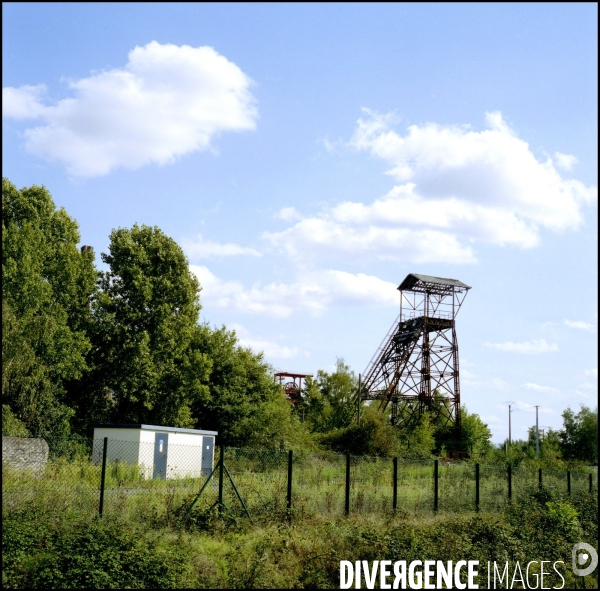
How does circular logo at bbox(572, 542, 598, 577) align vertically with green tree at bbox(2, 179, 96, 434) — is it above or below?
below

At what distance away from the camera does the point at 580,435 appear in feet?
223

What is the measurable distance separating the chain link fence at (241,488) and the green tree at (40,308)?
21.5 ft

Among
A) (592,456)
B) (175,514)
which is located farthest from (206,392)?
(592,456)

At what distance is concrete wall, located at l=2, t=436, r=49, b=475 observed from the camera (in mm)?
17859

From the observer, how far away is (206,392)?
3828cm

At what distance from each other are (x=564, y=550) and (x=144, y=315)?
1079 inches

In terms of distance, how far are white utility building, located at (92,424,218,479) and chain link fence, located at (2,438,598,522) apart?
0.18ft

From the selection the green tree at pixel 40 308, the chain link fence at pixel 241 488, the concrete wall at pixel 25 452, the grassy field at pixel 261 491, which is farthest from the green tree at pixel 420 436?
the concrete wall at pixel 25 452

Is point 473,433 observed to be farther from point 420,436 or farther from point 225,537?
point 225,537

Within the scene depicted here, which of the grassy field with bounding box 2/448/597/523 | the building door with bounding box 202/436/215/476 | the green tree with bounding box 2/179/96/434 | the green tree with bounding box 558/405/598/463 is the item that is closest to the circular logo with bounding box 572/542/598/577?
the grassy field with bounding box 2/448/597/523

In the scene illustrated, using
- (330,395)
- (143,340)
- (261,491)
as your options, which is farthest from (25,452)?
(330,395)

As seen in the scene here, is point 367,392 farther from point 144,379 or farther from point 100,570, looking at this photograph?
point 100,570

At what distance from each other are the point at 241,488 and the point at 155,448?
1163cm

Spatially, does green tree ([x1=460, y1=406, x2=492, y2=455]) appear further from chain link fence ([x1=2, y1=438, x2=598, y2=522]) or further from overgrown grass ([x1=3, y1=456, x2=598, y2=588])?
overgrown grass ([x1=3, y1=456, x2=598, y2=588])
